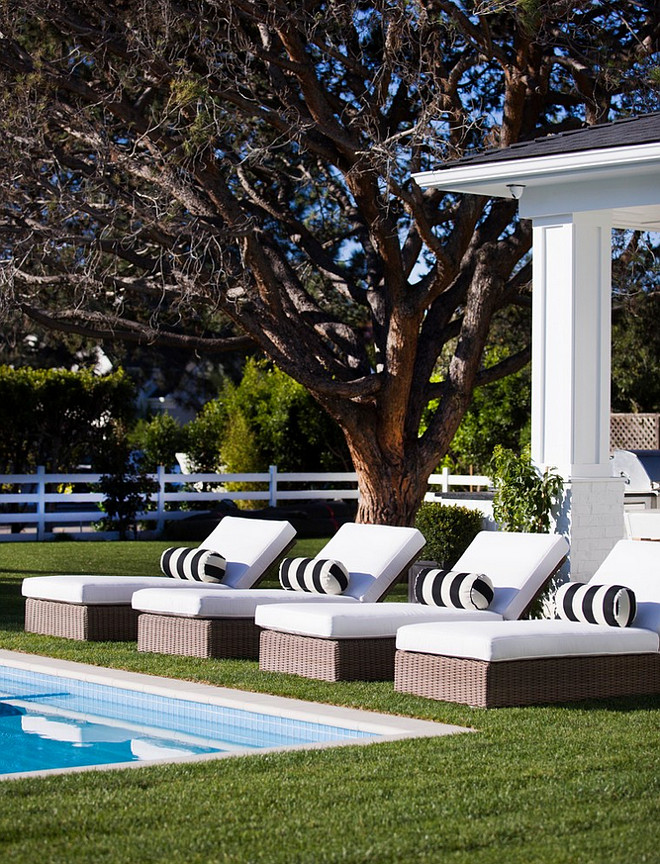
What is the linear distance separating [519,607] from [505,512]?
280cm

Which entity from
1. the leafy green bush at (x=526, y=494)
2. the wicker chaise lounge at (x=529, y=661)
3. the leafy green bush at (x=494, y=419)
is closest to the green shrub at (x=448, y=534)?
the leafy green bush at (x=526, y=494)

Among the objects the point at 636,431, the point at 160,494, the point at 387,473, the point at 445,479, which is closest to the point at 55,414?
the point at 160,494

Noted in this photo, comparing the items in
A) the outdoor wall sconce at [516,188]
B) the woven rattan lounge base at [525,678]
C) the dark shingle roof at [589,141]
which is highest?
the dark shingle roof at [589,141]

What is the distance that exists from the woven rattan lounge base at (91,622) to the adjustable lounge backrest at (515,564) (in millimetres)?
2593

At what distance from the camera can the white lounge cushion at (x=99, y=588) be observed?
1043cm

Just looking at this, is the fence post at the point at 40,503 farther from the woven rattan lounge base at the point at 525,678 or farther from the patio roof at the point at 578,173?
the woven rattan lounge base at the point at 525,678

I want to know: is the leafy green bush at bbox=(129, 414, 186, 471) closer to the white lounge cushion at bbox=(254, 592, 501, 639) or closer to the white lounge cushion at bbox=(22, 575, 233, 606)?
the white lounge cushion at bbox=(22, 575, 233, 606)

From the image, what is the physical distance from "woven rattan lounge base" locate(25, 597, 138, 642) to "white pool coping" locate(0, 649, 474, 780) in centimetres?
110

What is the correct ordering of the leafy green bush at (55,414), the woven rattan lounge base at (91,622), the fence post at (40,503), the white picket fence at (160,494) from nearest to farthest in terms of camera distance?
the woven rattan lounge base at (91,622) < the fence post at (40,503) < the white picket fence at (160,494) < the leafy green bush at (55,414)

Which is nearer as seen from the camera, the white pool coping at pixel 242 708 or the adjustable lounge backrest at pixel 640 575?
the white pool coping at pixel 242 708

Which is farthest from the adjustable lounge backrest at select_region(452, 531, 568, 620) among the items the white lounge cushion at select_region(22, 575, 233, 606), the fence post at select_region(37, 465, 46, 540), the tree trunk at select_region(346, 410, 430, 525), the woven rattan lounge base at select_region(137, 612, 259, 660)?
the fence post at select_region(37, 465, 46, 540)

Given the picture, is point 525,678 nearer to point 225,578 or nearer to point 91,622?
point 225,578

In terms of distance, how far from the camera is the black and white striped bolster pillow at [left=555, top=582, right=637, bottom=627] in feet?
26.9

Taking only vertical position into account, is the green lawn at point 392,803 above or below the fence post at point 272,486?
below
